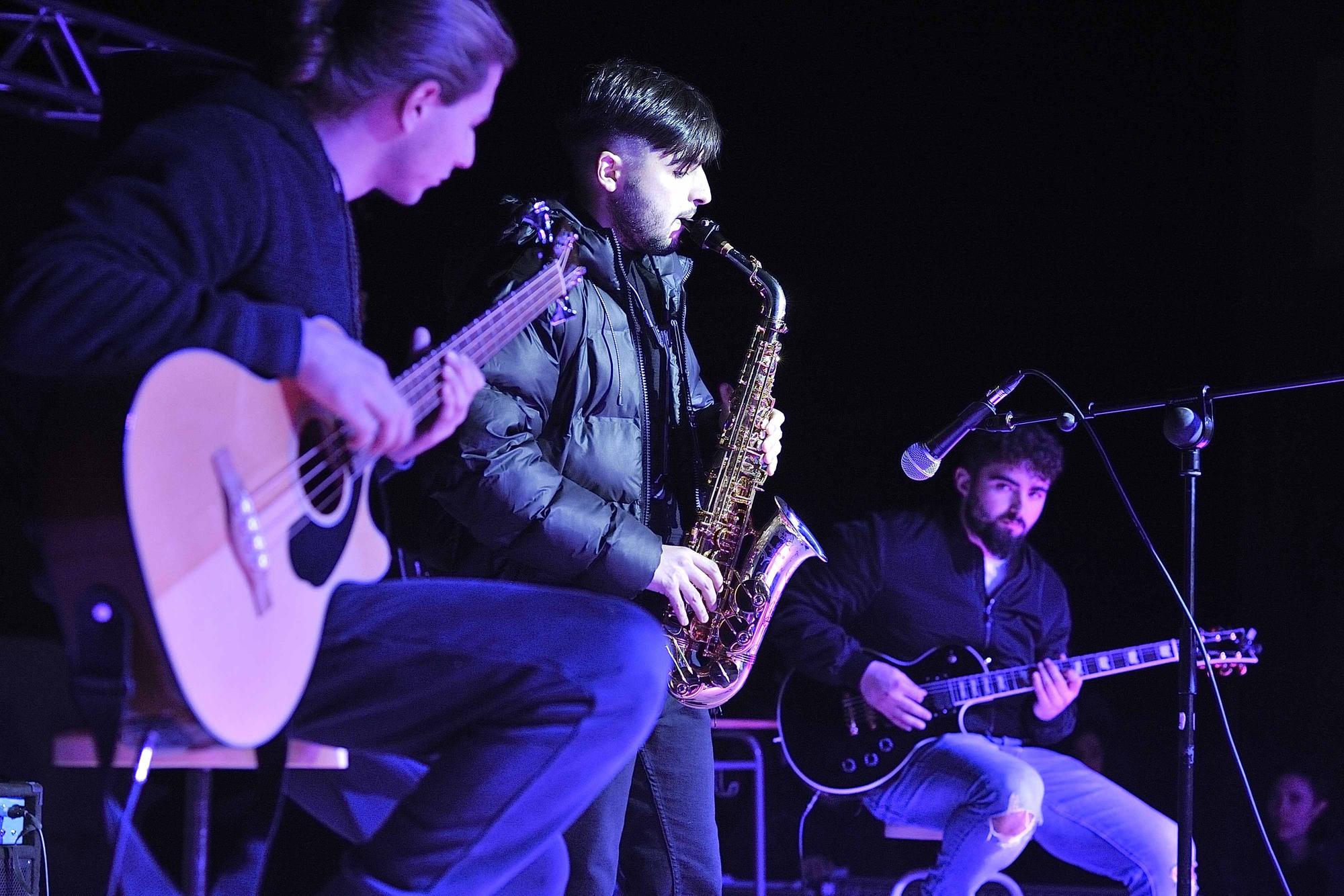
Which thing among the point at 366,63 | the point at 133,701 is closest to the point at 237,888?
the point at 133,701

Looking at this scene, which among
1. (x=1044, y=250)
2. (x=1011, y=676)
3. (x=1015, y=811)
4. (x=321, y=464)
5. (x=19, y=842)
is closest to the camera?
(x=321, y=464)

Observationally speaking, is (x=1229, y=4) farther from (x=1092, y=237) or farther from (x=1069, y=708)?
(x=1069, y=708)

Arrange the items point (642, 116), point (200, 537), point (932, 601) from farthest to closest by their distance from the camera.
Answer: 1. point (932, 601)
2. point (642, 116)
3. point (200, 537)

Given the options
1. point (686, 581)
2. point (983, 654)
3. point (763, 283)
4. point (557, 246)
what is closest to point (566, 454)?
point (686, 581)

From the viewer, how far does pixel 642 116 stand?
3.07 m

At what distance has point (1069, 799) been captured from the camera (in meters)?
4.78

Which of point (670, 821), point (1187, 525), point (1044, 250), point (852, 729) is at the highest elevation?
point (1044, 250)

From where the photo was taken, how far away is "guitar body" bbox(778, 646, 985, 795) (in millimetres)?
4746

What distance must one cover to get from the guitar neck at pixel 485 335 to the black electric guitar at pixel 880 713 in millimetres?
2937

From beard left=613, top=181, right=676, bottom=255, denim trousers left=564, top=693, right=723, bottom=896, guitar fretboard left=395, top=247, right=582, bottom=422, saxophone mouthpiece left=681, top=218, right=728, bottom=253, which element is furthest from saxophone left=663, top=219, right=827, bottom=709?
guitar fretboard left=395, top=247, right=582, bottom=422

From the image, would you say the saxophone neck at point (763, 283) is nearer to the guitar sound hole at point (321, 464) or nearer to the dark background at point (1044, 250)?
the guitar sound hole at point (321, 464)

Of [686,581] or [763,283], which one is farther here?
[763,283]

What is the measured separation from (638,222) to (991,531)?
2864 mm

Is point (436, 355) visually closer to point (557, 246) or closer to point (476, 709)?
point (476, 709)
